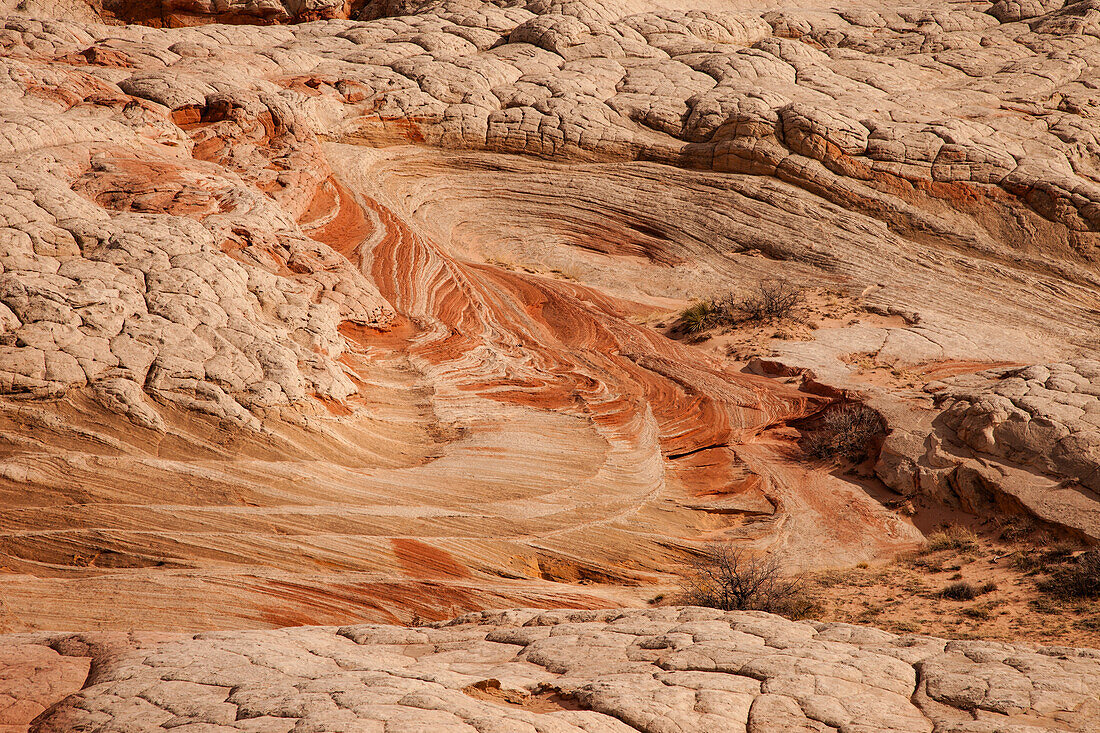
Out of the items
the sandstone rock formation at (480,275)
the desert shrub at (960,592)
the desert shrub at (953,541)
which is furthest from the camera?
the desert shrub at (953,541)

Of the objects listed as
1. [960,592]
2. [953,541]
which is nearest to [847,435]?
[953,541]

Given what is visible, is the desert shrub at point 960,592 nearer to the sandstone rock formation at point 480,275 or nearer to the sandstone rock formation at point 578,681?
the sandstone rock formation at point 480,275

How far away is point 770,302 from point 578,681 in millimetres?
13131

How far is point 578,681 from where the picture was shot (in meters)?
5.59

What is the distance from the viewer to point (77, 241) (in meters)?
10.1

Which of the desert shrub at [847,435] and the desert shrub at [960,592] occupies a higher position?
the desert shrub at [847,435]

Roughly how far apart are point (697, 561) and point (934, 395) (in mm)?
5937

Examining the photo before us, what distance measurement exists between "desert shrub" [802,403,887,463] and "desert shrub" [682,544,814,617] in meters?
3.13

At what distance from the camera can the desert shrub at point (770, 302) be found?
17.2 meters

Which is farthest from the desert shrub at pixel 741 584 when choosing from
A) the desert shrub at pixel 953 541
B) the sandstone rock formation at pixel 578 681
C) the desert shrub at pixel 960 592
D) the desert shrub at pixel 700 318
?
the desert shrub at pixel 700 318

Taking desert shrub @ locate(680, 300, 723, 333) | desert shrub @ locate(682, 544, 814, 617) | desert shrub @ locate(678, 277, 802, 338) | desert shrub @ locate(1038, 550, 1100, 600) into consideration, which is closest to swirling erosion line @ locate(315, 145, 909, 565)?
desert shrub @ locate(682, 544, 814, 617)

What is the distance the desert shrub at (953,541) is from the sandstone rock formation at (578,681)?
4.32m

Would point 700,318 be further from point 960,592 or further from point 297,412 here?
point 297,412

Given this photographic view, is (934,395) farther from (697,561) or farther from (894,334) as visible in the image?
(697,561)
